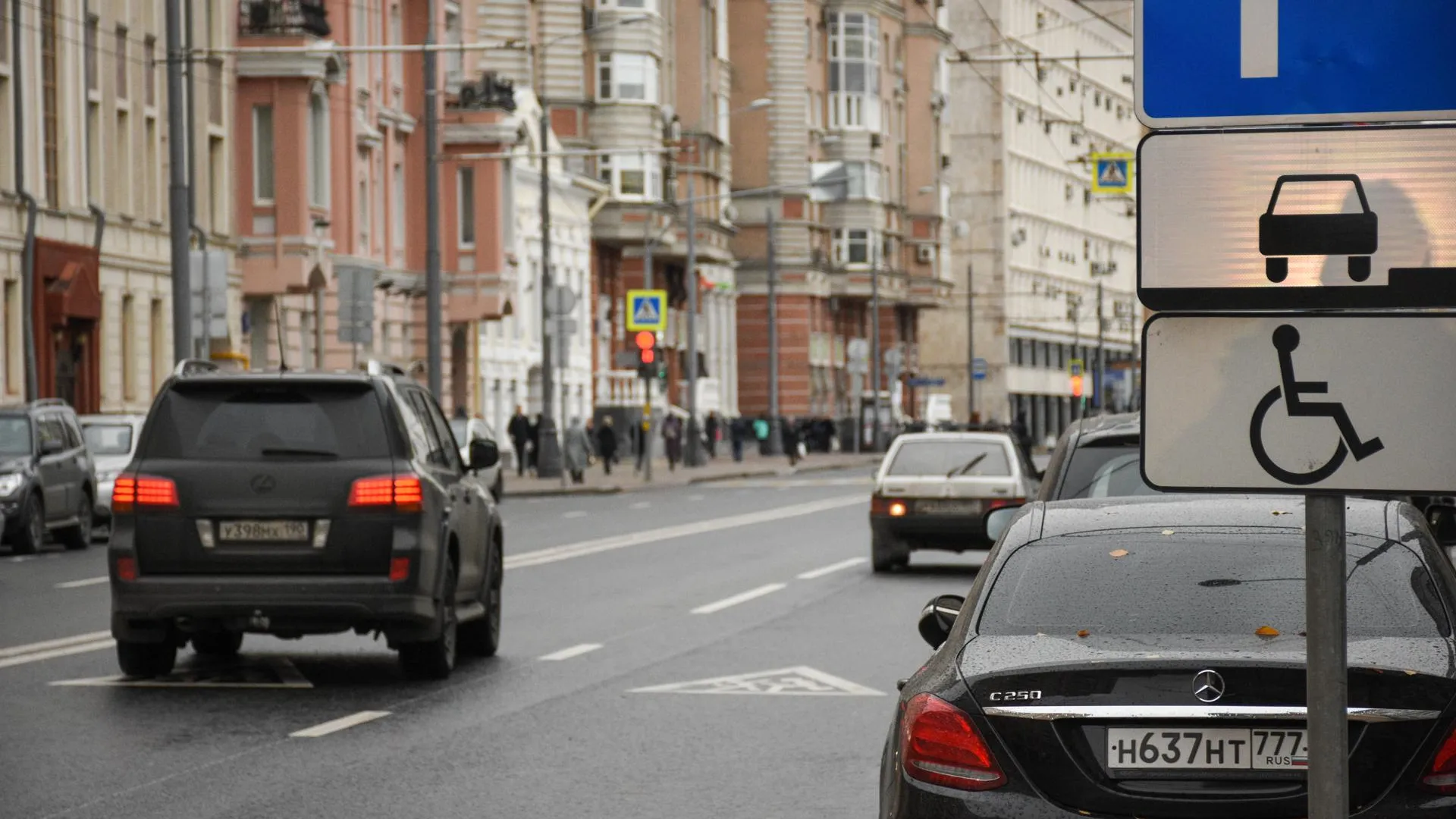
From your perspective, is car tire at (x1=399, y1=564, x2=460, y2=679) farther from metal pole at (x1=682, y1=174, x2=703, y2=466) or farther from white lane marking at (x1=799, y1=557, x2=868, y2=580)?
metal pole at (x1=682, y1=174, x2=703, y2=466)

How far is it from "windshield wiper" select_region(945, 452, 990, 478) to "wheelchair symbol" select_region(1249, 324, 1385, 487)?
2292 centimetres

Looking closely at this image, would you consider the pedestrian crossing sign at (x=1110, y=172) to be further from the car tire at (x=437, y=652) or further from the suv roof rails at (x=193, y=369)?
the car tire at (x=437, y=652)

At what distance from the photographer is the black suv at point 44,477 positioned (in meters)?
30.1

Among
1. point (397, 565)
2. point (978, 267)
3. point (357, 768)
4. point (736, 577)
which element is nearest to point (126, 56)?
point (736, 577)

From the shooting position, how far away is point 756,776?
1138 cm

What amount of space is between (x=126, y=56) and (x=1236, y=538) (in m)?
45.6

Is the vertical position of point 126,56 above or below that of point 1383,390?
above

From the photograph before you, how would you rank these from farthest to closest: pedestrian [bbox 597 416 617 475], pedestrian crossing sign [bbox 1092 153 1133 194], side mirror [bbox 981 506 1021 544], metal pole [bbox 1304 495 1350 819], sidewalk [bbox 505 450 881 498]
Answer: pedestrian [bbox 597 416 617 475] < pedestrian crossing sign [bbox 1092 153 1133 194] < sidewalk [bbox 505 450 881 498] < side mirror [bbox 981 506 1021 544] < metal pole [bbox 1304 495 1350 819]

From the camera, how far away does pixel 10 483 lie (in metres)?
30.0

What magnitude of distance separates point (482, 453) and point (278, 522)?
1.93 m

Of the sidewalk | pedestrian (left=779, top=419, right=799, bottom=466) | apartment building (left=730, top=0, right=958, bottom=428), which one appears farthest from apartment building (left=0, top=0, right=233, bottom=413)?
apartment building (left=730, top=0, right=958, bottom=428)

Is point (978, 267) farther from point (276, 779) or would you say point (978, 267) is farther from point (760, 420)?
point (276, 779)

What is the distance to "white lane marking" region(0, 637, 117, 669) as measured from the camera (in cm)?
1642

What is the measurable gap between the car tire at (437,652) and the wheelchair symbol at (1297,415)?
10.9m
